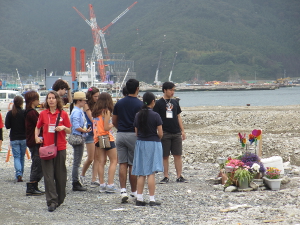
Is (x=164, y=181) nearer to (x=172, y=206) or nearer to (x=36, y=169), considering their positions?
(x=172, y=206)

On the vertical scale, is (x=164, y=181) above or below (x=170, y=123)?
below

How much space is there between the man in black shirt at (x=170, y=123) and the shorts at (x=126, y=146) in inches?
62.6

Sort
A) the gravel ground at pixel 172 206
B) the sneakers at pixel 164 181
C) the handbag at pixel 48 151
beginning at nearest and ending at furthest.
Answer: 1. the gravel ground at pixel 172 206
2. the handbag at pixel 48 151
3. the sneakers at pixel 164 181

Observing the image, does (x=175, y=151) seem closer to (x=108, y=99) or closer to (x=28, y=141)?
(x=108, y=99)

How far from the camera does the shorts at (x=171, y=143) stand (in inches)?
328

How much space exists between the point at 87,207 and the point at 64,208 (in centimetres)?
30

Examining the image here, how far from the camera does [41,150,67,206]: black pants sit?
20.5 feet

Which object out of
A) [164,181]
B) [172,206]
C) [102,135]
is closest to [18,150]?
[102,135]

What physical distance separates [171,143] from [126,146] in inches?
70.9

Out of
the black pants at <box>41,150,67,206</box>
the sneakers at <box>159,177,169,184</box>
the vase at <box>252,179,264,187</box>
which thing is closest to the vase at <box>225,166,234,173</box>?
the vase at <box>252,179,264,187</box>

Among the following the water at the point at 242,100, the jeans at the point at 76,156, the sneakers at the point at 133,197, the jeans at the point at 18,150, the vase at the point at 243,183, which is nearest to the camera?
the sneakers at the point at 133,197

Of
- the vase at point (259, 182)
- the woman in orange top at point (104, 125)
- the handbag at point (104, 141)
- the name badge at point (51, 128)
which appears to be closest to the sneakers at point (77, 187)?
the woman in orange top at point (104, 125)

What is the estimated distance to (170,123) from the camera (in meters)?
8.29

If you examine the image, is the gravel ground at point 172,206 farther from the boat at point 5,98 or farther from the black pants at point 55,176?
the boat at point 5,98
